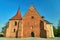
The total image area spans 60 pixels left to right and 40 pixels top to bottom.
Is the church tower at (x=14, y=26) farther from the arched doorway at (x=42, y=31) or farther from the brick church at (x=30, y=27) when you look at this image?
the arched doorway at (x=42, y=31)

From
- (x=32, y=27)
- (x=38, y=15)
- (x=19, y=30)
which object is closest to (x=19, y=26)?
(x=19, y=30)

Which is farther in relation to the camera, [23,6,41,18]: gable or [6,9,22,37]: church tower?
[23,6,41,18]: gable

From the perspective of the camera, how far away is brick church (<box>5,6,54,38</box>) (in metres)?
55.4

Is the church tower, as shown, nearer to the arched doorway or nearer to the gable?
the gable

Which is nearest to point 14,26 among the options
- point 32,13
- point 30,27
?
point 30,27

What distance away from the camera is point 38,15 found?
5753 centimetres

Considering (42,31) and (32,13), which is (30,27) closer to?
(42,31)

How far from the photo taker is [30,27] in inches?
2216

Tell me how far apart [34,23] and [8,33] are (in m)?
11.1

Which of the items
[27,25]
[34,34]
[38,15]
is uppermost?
[38,15]

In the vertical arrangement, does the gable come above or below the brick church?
above

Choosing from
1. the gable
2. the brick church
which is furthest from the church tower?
the gable

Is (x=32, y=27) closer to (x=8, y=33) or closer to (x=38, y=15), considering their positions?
(x=38, y=15)

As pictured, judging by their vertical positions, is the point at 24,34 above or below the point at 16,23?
below
